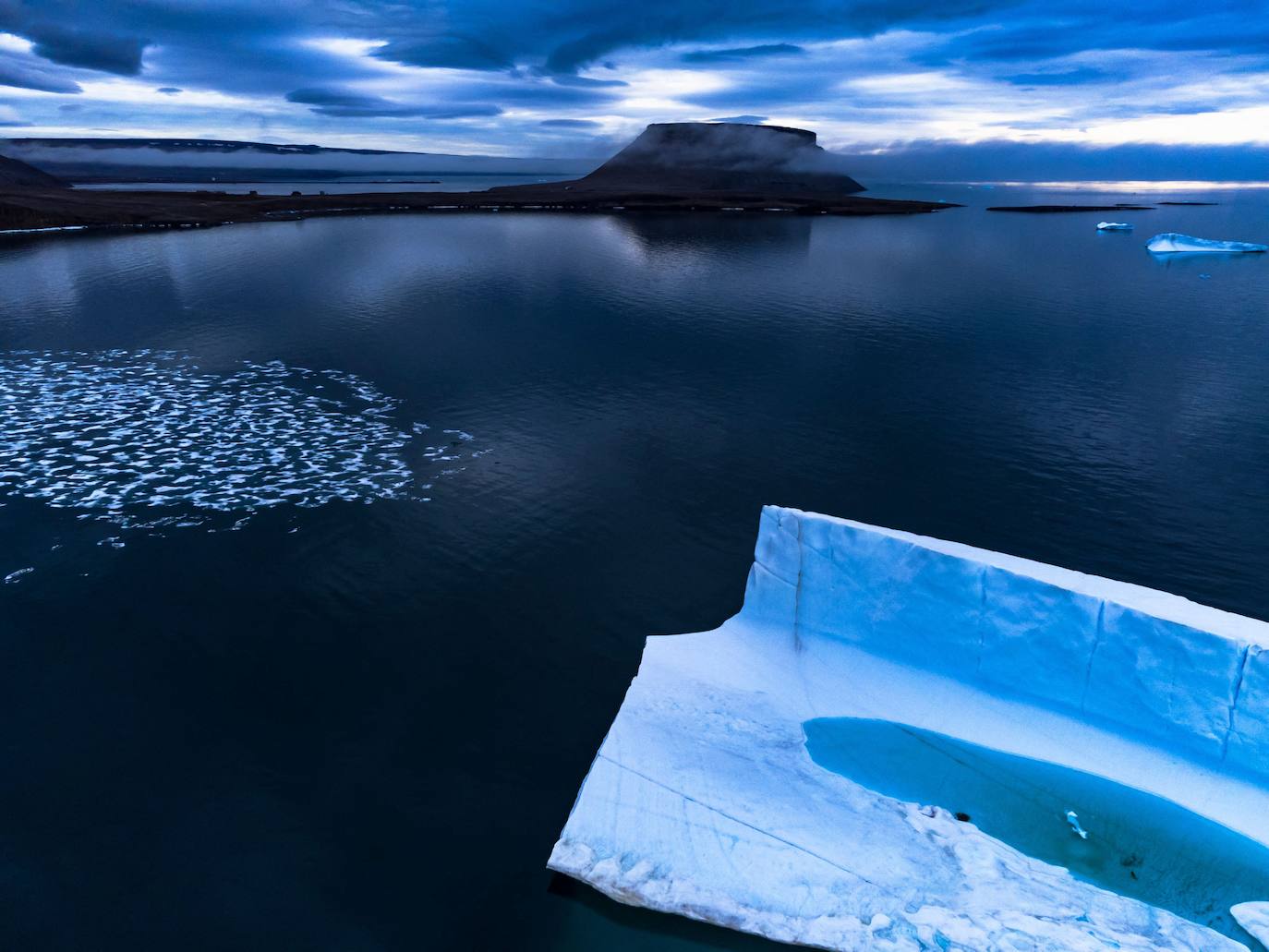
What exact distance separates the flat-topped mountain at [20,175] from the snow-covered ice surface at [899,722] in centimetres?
17833

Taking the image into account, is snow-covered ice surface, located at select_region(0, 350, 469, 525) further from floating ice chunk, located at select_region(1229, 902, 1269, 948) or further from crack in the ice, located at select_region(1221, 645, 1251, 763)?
floating ice chunk, located at select_region(1229, 902, 1269, 948)

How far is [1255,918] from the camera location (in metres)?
9.55

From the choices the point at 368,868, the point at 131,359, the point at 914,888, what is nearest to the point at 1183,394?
the point at 914,888

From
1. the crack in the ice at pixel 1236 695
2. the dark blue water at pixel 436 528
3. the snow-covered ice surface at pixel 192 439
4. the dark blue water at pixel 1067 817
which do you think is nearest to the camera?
the dark blue water at pixel 1067 817

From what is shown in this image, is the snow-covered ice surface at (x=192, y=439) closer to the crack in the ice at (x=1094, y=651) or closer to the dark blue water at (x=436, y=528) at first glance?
the dark blue water at (x=436, y=528)

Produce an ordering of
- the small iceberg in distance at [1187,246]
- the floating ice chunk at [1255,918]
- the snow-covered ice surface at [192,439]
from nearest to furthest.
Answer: the floating ice chunk at [1255,918] → the snow-covered ice surface at [192,439] → the small iceberg in distance at [1187,246]

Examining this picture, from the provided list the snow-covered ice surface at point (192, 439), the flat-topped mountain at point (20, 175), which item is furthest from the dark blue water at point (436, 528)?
the flat-topped mountain at point (20, 175)

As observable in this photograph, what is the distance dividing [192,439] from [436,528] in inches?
445

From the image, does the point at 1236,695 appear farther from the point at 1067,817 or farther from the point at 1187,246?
the point at 1187,246

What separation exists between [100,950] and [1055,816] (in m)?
13.6

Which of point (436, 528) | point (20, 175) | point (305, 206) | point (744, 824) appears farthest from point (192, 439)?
point (20, 175)

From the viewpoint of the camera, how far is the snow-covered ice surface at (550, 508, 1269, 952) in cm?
959

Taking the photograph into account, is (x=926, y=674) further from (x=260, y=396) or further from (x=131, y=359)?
(x=131, y=359)

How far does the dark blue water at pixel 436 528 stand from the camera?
36.0ft
